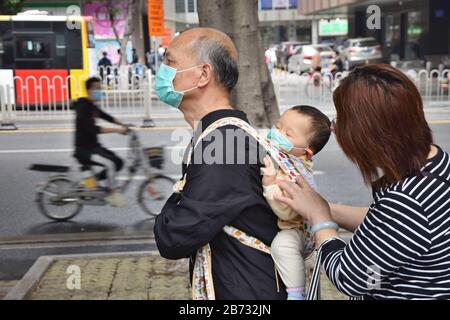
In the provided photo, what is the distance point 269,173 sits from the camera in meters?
1.79

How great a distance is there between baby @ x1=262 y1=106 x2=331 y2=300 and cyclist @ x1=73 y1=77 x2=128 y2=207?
4.82 m

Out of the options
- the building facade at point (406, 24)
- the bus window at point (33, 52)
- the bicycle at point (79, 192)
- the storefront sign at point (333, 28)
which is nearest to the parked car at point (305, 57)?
the building facade at point (406, 24)

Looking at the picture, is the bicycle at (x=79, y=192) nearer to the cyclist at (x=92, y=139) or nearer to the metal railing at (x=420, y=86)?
the cyclist at (x=92, y=139)

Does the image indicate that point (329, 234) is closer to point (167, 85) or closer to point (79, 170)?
point (167, 85)

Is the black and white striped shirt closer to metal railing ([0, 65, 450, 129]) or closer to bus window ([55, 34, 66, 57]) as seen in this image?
metal railing ([0, 65, 450, 129])

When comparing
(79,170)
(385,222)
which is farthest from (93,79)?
(385,222)

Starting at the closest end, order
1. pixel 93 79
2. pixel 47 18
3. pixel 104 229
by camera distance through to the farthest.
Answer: pixel 104 229
pixel 93 79
pixel 47 18

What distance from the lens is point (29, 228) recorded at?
6.19m

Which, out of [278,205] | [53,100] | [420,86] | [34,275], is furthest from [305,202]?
[420,86]

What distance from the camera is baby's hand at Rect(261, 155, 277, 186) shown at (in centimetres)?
179

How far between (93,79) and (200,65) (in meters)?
5.06

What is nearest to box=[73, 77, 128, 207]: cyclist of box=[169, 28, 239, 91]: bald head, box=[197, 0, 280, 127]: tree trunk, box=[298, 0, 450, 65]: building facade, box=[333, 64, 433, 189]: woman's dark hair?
box=[197, 0, 280, 127]: tree trunk

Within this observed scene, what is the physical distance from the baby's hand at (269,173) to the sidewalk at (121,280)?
2230mm

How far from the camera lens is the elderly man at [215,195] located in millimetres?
1728
